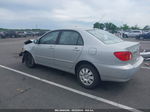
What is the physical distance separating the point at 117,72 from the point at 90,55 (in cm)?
80

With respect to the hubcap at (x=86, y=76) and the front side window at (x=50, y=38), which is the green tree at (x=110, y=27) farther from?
the hubcap at (x=86, y=76)

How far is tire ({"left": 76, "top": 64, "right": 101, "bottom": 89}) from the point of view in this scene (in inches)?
140

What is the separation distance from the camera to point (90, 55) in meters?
3.52

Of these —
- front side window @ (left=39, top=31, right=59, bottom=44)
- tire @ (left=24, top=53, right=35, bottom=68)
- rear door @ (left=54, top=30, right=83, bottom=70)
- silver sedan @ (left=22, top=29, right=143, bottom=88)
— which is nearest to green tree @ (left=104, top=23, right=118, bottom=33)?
tire @ (left=24, top=53, right=35, bottom=68)

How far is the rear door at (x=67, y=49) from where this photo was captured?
3834 millimetres

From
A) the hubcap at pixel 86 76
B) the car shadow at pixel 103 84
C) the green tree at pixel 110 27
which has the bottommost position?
the car shadow at pixel 103 84

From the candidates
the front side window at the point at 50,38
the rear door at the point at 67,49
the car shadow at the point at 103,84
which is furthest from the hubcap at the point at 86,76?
the front side window at the point at 50,38

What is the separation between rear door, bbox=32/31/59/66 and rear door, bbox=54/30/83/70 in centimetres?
24

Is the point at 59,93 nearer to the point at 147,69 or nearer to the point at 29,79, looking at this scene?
the point at 29,79

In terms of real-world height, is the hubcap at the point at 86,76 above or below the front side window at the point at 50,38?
below

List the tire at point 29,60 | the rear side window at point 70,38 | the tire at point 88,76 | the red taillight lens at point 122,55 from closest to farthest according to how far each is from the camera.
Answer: the red taillight lens at point 122,55 < the tire at point 88,76 < the rear side window at point 70,38 < the tire at point 29,60

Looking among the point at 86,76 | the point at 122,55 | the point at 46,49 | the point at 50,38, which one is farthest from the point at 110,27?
the point at 122,55

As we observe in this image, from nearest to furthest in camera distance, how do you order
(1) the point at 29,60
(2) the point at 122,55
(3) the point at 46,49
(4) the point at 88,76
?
1. (2) the point at 122,55
2. (4) the point at 88,76
3. (3) the point at 46,49
4. (1) the point at 29,60

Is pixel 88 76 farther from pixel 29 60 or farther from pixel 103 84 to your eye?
pixel 29 60
